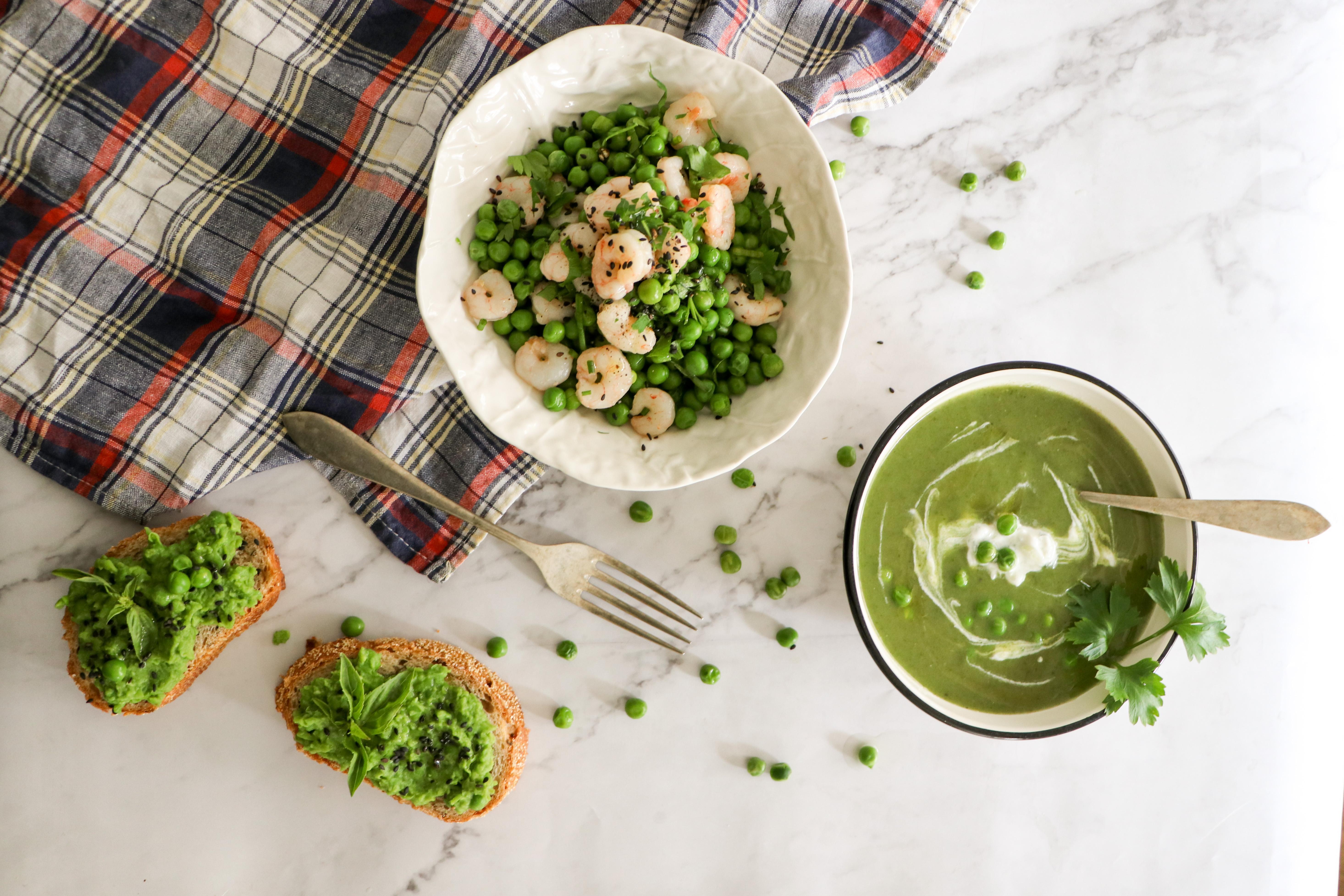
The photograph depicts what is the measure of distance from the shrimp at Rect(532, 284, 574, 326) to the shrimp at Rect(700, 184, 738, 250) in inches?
20.1

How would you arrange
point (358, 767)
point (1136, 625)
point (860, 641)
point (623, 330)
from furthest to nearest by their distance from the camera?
point (860, 641) < point (1136, 625) < point (358, 767) < point (623, 330)

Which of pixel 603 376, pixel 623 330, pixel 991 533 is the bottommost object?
pixel 603 376

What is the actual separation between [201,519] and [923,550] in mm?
2609

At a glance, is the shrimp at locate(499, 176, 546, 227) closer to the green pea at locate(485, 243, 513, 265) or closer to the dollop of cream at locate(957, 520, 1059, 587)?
the green pea at locate(485, 243, 513, 265)

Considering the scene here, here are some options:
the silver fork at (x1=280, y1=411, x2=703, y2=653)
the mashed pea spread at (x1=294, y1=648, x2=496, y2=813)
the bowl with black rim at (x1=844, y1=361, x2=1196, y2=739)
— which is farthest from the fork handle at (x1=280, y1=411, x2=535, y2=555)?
the bowl with black rim at (x1=844, y1=361, x2=1196, y2=739)

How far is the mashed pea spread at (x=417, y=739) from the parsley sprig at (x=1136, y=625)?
2179 mm

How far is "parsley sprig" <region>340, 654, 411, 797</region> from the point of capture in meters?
2.74

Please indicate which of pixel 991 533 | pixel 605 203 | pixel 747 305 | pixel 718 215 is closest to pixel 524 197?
pixel 605 203

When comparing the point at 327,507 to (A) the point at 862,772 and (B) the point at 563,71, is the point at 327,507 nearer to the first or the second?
(B) the point at 563,71

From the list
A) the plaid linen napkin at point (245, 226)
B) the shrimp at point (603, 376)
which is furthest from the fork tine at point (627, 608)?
the shrimp at point (603, 376)

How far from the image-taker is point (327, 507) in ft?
10.6

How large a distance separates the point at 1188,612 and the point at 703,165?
2.28 meters

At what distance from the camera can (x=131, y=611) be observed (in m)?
2.76

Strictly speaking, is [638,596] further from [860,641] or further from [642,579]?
Answer: [860,641]
